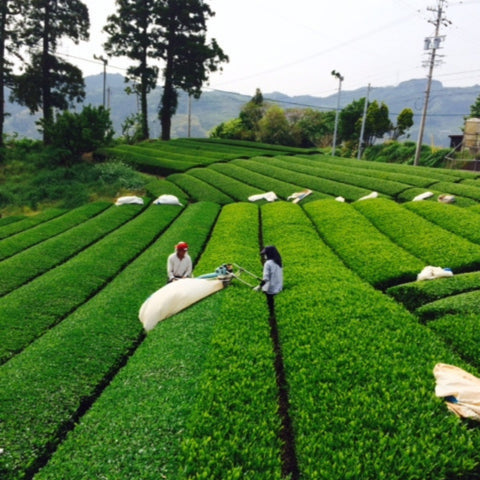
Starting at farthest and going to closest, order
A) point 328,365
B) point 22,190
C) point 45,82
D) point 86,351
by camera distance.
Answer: point 45,82 → point 22,190 → point 86,351 → point 328,365

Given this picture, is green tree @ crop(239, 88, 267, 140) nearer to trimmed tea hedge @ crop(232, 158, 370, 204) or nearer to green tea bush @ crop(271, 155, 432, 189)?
green tea bush @ crop(271, 155, 432, 189)

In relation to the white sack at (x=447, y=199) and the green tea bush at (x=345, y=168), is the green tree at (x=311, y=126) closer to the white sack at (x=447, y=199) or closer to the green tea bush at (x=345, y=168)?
the green tea bush at (x=345, y=168)

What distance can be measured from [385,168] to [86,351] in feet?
103

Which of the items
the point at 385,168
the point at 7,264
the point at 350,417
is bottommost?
the point at 7,264

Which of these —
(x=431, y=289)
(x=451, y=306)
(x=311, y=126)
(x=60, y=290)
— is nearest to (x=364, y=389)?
(x=451, y=306)

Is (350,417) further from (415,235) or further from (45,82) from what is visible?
(45,82)

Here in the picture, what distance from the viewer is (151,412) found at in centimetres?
584

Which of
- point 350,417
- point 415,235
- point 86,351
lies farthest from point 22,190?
point 350,417

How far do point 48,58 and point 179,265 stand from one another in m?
39.2

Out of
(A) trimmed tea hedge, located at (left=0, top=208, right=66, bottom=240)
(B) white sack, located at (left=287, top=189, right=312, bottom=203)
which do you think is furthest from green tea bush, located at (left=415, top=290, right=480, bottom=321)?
(A) trimmed tea hedge, located at (left=0, top=208, right=66, bottom=240)

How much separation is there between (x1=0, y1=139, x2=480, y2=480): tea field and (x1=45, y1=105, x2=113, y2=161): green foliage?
62.6ft

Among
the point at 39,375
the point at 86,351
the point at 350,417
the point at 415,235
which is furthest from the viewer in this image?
the point at 415,235

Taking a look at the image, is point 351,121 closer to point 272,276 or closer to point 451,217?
point 451,217

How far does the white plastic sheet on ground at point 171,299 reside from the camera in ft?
30.7
